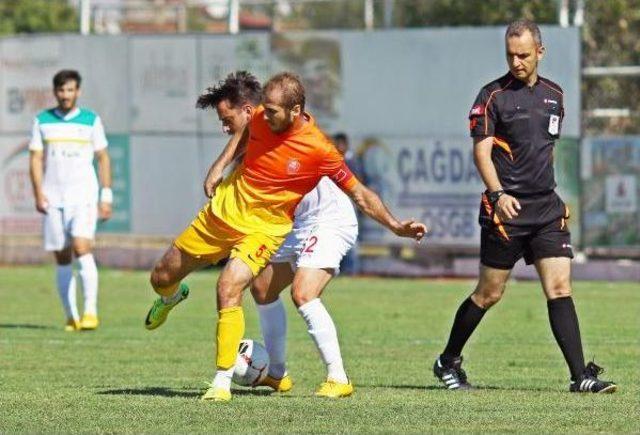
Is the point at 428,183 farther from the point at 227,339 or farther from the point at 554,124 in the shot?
the point at 227,339

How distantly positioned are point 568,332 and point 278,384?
185 centimetres

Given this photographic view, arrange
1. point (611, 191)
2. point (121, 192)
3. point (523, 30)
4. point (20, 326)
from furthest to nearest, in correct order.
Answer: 1. point (121, 192)
2. point (611, 191)
3. point (20, 326)
4. point (523, 30)

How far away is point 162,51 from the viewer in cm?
2672

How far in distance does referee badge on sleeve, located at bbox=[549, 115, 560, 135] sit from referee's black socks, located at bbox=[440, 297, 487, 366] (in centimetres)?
120

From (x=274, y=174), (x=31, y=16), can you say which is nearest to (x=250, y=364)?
(x=274, y=174)

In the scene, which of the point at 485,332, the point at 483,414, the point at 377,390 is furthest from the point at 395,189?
the point at 483,414

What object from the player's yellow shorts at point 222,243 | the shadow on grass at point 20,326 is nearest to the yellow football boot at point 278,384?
the player's yellow shorts at point 222,243

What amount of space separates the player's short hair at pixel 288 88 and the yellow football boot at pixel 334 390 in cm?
171

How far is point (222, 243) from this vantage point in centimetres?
1029

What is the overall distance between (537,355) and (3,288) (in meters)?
10.4

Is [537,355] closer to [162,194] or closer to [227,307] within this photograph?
[227,307]

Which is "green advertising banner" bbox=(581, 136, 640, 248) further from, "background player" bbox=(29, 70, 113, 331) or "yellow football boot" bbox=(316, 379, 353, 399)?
"yellow football boot" bbox=(316, 379, 353, 399)

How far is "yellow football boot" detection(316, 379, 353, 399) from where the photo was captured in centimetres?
1032

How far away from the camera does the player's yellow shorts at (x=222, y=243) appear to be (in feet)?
33.3
